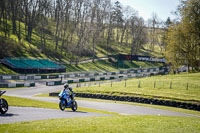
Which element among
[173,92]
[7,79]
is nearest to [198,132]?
[173,92]

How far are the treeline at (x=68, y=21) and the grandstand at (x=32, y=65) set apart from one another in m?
8.62

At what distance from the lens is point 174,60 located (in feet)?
171

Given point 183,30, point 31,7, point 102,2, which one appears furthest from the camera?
point 102,2

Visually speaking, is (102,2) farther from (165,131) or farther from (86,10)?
(165,131)

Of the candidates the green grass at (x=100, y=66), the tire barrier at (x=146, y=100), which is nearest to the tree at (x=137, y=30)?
the green grass at (x=100, y=66)

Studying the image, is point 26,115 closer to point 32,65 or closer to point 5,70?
point 5,70

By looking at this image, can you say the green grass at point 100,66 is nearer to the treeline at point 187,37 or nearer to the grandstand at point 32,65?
the grandstand at point 32,65

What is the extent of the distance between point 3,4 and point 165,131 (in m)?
70.3

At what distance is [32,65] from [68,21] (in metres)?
27.3

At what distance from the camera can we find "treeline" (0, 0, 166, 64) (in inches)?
2938

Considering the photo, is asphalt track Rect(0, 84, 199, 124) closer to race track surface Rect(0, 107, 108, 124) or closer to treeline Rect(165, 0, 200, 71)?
race track surface Rect(0, 107, 108, 124)

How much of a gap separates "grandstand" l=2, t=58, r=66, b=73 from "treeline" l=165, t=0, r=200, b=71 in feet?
98.4

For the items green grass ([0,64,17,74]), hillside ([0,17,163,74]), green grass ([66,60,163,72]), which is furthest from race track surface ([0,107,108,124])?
green grass ([66,60,163,72])

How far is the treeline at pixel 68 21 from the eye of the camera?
245 ft
